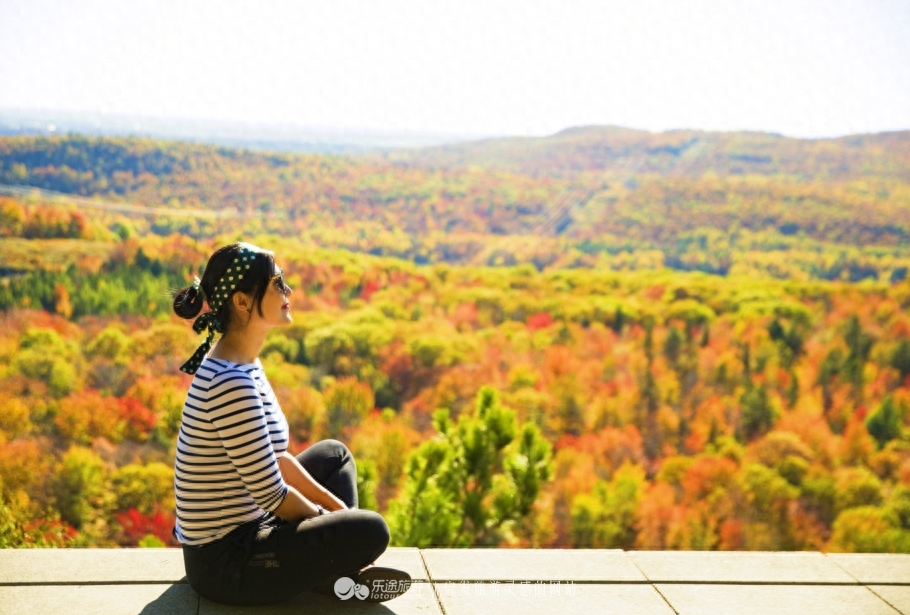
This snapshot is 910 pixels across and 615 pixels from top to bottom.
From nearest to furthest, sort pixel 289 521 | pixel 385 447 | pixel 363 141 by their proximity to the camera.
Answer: pixel 289 521 < pixel 385 447 < pixel 363 141

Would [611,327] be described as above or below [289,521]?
below

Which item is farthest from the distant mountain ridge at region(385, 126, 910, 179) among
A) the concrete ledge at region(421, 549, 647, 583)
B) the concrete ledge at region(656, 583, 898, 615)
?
the concrete ledge at region(656, 583, 898, 615)

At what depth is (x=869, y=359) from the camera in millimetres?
8828

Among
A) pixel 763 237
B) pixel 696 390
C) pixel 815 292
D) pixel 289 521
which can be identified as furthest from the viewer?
pixel 763 237

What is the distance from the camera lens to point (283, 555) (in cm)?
193

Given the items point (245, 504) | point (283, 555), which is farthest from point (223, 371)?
point (283, 555)

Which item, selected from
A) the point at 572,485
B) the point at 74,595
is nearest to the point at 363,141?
the point at 572,485

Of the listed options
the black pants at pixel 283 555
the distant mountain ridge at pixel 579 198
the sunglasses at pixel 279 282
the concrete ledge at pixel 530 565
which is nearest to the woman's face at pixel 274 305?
the sunglasses at pixel 279 282

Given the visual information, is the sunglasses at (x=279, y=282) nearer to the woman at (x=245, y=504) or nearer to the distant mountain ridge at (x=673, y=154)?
the woman at (x=245, y=504)

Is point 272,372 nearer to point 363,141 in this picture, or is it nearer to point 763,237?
point 363,141

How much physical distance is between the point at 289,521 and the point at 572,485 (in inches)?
203

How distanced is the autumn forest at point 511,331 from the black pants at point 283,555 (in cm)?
149

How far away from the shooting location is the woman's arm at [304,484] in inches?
80.7

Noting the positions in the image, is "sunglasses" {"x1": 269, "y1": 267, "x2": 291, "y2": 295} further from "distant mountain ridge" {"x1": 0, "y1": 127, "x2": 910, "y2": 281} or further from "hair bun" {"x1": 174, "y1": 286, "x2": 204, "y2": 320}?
"distant mountain ridge" {"x1": 0, "y1": 127, "x2": 910, "y2": 281}
